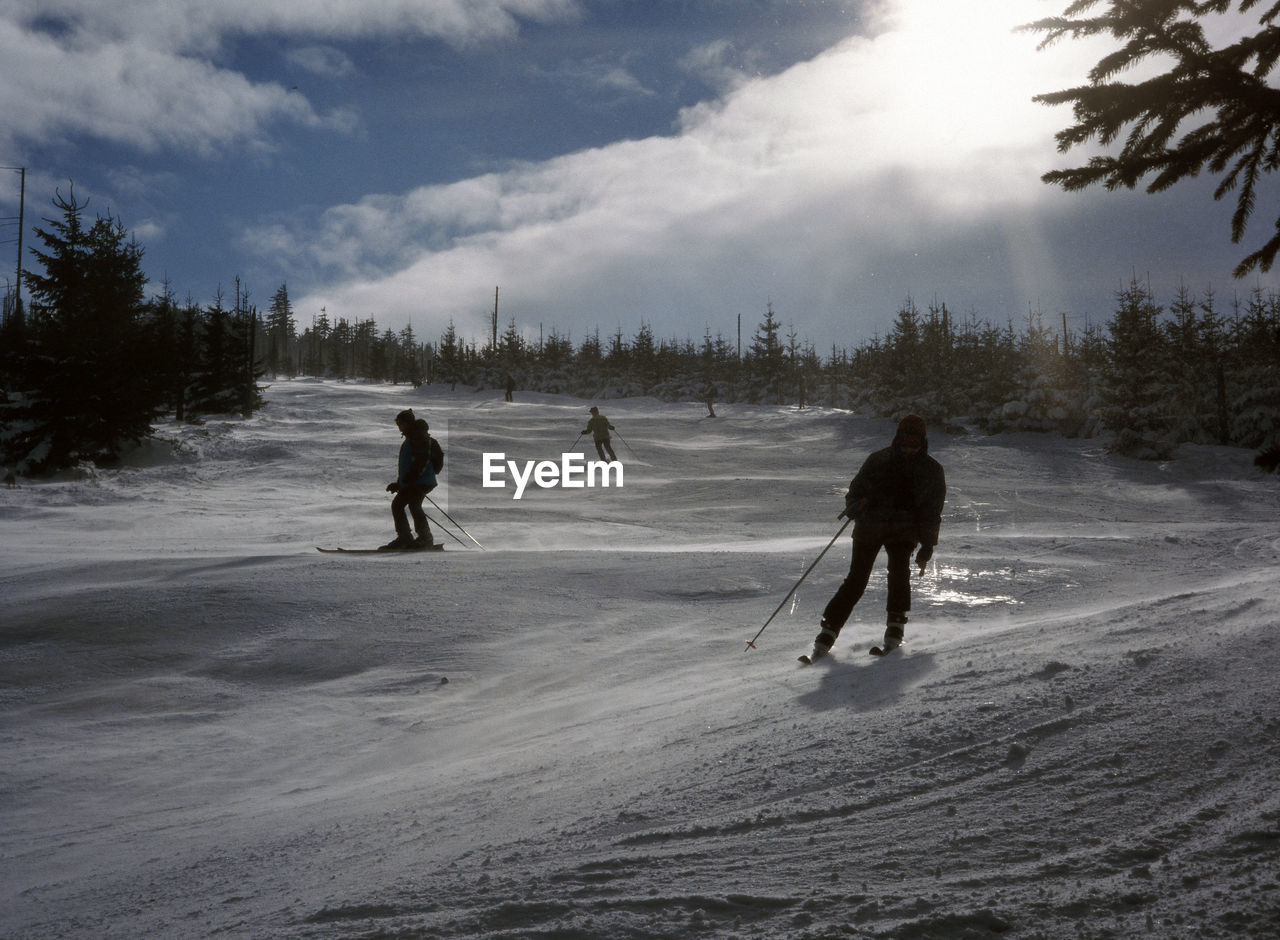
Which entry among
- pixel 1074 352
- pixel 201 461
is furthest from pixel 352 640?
pixel 1074 352

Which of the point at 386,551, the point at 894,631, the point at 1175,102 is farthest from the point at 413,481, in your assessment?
the point at 1175,102

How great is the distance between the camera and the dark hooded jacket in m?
6.29

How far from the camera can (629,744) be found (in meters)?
4.43

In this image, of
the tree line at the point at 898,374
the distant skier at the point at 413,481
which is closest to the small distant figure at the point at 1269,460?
the tree line at the point at 898,374

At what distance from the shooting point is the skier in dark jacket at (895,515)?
6270 mm

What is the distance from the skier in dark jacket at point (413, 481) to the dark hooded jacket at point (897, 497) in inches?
280

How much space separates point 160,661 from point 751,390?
57.6 meters

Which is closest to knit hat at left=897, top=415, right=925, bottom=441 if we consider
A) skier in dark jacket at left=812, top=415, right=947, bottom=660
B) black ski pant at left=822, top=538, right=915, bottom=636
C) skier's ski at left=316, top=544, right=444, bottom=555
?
skier in dark jacket at left=812, top=415, right=947, bottom=660

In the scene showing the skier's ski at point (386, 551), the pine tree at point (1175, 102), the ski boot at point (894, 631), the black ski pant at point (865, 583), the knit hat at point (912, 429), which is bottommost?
the skier's ski at point (386, 551)

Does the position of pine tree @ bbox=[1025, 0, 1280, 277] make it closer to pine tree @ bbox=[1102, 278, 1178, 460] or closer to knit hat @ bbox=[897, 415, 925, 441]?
knit hat @ bbox=[897, 415, 925, 441]

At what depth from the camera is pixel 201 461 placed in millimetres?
23359

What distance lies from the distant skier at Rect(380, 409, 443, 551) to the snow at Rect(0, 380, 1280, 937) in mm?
A: 1003

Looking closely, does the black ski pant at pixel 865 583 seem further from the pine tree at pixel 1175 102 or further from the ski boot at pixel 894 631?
the pine tree at pixel 1175 102

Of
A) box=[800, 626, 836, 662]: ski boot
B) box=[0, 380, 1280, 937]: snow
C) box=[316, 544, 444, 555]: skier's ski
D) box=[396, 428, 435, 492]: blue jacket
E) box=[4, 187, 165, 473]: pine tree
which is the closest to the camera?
box=[0, 380, 1280, 937]: snow
